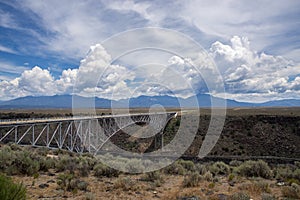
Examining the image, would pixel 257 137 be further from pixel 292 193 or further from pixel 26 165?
pixel 26 165

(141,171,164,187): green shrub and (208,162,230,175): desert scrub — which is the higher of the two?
(141,171,164,187): green shrub

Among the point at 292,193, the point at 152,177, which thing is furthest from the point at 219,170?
the point at 292,193

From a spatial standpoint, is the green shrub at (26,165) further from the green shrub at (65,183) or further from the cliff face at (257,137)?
the cliff face at (257,137)

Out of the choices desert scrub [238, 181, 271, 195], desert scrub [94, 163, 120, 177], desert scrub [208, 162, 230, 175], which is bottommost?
desert scrub [208, 162, 230, 175]

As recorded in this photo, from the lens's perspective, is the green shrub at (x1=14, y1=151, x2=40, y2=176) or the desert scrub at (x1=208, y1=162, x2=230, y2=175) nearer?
the green shrub at (x1=14, y1=151, x2=40, y2=176)

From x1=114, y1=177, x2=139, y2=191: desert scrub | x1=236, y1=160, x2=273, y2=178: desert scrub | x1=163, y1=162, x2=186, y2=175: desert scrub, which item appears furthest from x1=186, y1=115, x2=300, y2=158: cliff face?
x1=114, y1=177, x2=139, y2=191: desert scrub

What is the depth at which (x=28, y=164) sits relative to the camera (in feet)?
37.2

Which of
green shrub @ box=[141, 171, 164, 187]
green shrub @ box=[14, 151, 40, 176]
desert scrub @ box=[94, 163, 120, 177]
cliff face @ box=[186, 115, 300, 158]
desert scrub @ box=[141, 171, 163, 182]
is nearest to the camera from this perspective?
green shrub @ box=[14, 151, 40, 176]

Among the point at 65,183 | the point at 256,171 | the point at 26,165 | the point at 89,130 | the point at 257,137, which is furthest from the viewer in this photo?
the point at 257,137

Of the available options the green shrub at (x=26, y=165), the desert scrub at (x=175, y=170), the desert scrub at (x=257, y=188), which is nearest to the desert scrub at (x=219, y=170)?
the desert scrub at (x=175, y=170)

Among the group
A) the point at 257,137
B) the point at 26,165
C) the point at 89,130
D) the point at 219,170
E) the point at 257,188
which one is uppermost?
the point at 26,165

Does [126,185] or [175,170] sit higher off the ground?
[126,185]

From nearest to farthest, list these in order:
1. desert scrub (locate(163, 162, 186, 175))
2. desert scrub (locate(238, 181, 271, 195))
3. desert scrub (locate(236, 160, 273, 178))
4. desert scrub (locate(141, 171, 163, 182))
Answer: desert scrub (locate(238, 181, 271, 195))
desert scrub (locate(141, 171, 163, 182))
desert scrub (locate(236, 160, 273, 178))
desert scrub (locate(163, 162, 186, 175))

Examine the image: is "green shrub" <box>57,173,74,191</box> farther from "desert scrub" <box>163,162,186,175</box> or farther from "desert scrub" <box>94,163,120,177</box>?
"desert scrub" <box>163,162,186,175</box>
